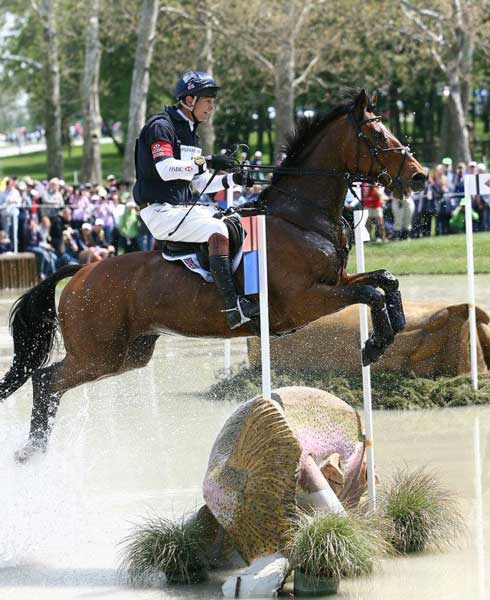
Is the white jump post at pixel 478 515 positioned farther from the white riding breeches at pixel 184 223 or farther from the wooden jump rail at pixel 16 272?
the wooden jump rail at pixel 16 272

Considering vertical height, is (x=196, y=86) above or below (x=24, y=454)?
above

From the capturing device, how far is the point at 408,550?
5879mm

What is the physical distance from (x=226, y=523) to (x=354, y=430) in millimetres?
1041

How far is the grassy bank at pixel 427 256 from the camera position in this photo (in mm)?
19062

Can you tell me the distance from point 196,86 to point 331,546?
288 centimetres

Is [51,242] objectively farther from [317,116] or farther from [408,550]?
[408,550]

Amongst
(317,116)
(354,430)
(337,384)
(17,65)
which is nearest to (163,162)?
(317,116)

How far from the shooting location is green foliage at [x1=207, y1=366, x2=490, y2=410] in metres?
9.55

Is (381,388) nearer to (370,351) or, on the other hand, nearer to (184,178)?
(370,351)

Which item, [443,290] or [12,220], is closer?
[443,290]

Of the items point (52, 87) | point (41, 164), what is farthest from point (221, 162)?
point (41, 164)

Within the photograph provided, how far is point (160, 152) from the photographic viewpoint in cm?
673

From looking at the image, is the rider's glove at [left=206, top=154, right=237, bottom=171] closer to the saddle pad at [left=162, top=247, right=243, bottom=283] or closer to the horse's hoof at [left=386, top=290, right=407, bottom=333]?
the saddle pad at [left=162, top=247, right=243, bottom=283]

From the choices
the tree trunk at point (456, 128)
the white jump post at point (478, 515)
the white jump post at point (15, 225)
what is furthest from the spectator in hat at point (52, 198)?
the white jump post at point (478, 515)
